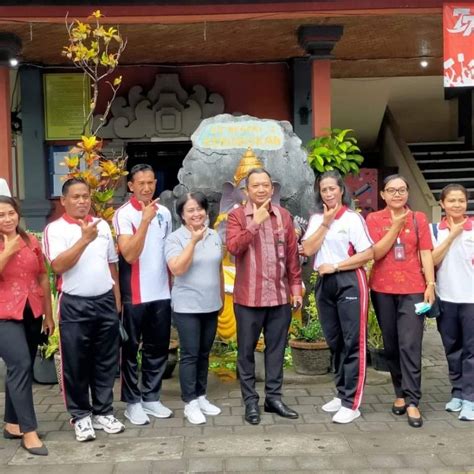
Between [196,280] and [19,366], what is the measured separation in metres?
1.25

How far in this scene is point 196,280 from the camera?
4359 millimetres

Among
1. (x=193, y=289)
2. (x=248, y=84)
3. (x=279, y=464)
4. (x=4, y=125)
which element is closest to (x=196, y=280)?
(x=193, y=289)

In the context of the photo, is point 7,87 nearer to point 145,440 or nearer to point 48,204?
point 48,204

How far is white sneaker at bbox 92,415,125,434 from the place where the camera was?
428 cm

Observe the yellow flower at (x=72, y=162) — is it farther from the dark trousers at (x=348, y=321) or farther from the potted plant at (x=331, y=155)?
the potted plant at (x=331, y=155)

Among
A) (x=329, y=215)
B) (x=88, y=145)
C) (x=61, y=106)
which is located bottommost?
(x=329, y=215)

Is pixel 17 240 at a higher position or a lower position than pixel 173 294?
higher

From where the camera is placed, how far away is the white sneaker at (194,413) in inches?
174

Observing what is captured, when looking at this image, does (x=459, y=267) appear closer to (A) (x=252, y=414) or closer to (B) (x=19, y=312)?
(A) (x=252, y=414)

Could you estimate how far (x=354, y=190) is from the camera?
37.4 ft

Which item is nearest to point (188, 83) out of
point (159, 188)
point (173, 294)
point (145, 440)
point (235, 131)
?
point (159, 188)

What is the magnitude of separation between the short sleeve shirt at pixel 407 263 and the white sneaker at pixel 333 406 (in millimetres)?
912

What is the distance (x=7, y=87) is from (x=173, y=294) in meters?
4.81

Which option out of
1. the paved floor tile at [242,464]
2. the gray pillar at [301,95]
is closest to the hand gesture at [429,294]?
the paved floor tile at [242,464]
